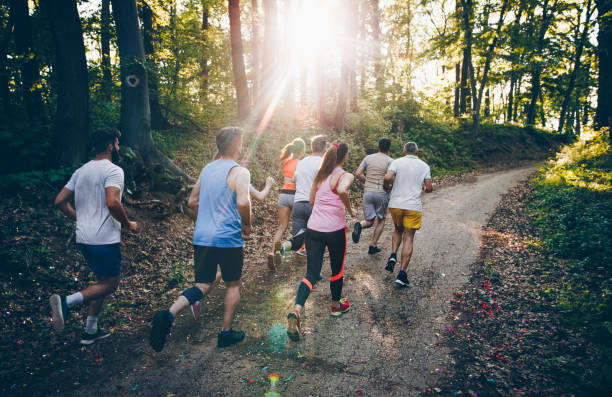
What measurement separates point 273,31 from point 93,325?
51.0ft

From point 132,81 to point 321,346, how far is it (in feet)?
25.2

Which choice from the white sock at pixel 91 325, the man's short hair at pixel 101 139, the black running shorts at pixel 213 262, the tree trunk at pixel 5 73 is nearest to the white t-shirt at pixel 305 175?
the black running shorts at pixel 213 262

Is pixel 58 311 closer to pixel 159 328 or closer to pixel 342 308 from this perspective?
pixel 159 328

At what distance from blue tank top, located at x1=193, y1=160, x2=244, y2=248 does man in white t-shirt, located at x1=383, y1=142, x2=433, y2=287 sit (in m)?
3.12

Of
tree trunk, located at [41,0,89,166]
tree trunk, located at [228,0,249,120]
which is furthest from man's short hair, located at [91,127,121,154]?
tree trunk, located at [228,0,249,120]

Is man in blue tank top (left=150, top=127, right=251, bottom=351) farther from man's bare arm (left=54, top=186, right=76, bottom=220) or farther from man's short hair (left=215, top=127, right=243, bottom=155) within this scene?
man's bare arm (left=54, top=186, right=76, bottom=220)

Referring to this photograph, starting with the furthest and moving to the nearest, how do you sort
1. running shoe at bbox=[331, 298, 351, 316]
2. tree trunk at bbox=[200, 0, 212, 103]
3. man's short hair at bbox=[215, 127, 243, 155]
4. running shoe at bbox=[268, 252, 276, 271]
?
tree trunk at bbox=[200, 0, 212, 103] < running shoe at bbox=[268, 252, 276, 271] < running shoe at bbox=[331, 298, 351, 316] < man's short hair at bbox=[215, 127, 243, 155]

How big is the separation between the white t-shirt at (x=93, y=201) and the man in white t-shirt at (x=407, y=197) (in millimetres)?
4300

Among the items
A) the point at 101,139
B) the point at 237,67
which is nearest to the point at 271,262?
the point at 101,139

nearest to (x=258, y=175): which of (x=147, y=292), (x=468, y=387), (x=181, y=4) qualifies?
(x=147, y=292)

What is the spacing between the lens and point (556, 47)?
25203mm

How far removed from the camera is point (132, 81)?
26.3ft

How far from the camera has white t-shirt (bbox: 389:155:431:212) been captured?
5625 mm

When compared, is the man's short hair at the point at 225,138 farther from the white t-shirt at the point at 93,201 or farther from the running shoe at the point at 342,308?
the running shoe at the point at 342,308
